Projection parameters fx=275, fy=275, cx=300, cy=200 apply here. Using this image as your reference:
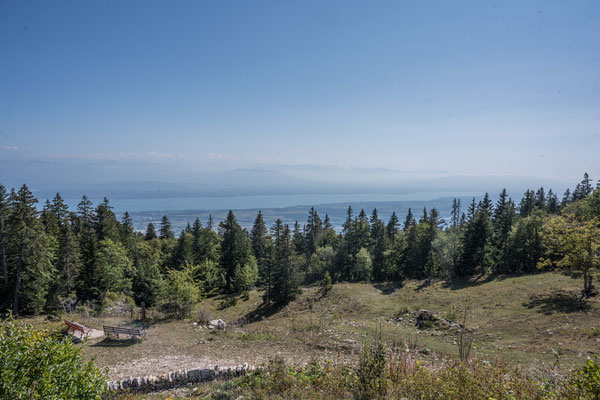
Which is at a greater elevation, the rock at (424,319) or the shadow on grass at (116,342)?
the shadow on grass at (116,342)

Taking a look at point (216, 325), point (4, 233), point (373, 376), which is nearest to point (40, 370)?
point (373, 376)


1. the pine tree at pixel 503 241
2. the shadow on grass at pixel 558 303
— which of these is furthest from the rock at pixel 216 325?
the pine tree at pixel 503 241

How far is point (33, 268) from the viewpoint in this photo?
2619 cm

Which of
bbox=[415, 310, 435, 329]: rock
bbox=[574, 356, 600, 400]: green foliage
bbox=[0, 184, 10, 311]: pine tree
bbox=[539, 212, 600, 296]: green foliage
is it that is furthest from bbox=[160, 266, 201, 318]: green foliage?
bbox=[539, 212, 600, 296]: green foliage

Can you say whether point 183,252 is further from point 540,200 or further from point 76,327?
point 540,200

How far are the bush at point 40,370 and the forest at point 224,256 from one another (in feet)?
63.4

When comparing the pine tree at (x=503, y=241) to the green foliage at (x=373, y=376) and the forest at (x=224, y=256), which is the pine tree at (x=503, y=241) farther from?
the green foliage at (x=373, y=376)

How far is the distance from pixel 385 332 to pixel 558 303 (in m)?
15.7

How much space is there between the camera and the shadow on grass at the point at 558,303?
2104 centimetres

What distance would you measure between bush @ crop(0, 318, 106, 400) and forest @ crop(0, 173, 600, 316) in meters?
19.3

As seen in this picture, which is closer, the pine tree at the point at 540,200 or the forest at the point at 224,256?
the forest at the point at 224,256

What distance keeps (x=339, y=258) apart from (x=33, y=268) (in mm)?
48371

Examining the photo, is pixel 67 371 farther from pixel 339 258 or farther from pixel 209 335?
pixel 339 258

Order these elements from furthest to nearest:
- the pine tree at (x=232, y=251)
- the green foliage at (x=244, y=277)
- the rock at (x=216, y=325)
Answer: the pine tree at (x=232, y=251) → the green foliage at (x=244, y=277) → the rock at (x=216, y=325)
